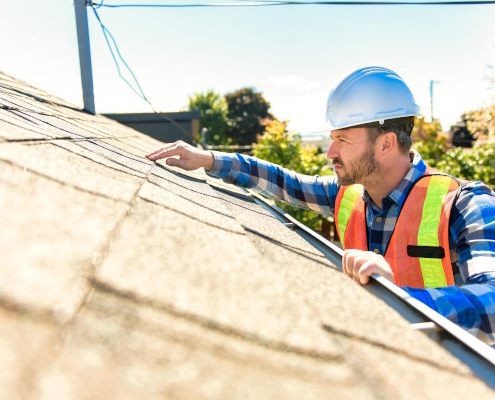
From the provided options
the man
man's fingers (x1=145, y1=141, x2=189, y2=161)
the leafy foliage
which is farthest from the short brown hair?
the leafy foliage

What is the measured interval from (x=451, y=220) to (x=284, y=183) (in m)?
1.52

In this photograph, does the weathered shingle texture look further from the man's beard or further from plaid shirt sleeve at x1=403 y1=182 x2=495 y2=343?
the man's beard

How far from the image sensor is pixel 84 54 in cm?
470

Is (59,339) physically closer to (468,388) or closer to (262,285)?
(262,285)

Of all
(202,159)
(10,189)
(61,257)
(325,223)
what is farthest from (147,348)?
(325,223)

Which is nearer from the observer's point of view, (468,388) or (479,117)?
(468,388)

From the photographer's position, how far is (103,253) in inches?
29.0

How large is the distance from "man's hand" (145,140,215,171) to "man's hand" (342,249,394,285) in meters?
1.52

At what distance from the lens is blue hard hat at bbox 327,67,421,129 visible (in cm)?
271

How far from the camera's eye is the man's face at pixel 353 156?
2771 mm

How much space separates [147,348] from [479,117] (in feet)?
75.1

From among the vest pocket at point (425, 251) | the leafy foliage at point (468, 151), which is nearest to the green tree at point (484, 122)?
the leafy foliage at point (468, 151)

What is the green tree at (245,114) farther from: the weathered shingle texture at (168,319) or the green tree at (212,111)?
the weathered shingle texture at (168,319)

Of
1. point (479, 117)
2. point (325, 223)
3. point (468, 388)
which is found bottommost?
point (325, 223)
